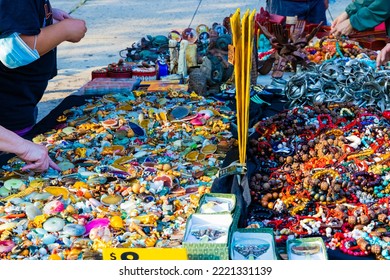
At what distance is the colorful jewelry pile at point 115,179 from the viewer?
1.75m

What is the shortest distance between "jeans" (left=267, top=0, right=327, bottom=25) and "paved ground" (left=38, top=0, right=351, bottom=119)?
1692 millimetres

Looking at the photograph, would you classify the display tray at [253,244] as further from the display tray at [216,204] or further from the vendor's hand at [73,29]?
the vendor's hand at [73,29]

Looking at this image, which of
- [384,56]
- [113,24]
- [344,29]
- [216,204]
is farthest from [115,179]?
[113,24]

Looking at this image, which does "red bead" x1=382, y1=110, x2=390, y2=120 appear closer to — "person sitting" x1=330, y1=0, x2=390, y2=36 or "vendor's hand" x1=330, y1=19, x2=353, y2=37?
"person sitting" x1=330, y1=0, x2=390, y2=36

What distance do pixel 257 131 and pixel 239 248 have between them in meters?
0.88

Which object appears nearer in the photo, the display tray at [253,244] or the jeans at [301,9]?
the display tray at [253,244]

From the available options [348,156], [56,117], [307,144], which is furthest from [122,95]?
[348,156]

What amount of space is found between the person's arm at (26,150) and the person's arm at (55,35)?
1.27 feet

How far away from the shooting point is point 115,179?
6.94ft

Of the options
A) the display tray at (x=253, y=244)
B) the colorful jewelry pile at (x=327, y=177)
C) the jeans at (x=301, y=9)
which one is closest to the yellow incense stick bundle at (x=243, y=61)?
the colorful jewelry pile at (x=327, y=177)

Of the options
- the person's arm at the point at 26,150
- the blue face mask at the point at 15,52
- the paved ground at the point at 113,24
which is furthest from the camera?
the paved ground at the point at 113,24

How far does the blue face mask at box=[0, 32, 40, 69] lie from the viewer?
2180 mm

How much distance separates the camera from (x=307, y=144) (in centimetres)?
226

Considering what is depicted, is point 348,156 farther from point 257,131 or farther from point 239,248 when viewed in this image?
point 239,248
